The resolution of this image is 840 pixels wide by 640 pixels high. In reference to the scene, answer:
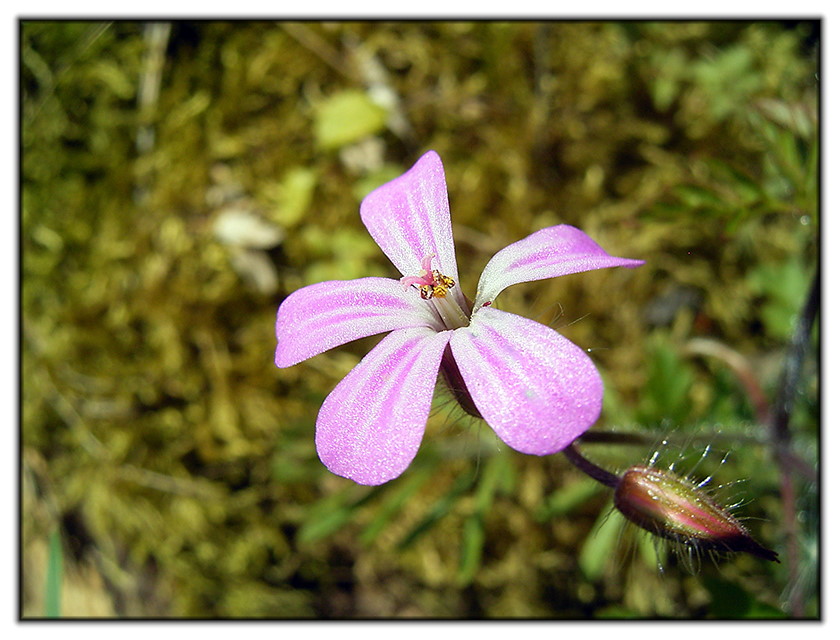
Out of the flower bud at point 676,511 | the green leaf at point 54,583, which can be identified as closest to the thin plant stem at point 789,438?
the flower bud at point 676,511

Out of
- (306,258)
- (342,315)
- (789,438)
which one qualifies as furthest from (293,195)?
(789,438)

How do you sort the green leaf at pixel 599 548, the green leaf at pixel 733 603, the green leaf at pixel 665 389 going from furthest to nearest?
the green leaf at pixel 599 548, the green leaf at pixel 665 389, the green leaf at pixel 733 603

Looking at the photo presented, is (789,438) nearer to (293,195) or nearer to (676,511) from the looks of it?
(676,511)

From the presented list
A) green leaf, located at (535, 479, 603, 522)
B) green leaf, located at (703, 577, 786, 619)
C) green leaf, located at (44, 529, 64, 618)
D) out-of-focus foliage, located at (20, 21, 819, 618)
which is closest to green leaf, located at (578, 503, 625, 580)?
green leaf, located at (535, 479, 603, 522)

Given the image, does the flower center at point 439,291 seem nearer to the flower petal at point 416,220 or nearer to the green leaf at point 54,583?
the flower petal at point 416,220

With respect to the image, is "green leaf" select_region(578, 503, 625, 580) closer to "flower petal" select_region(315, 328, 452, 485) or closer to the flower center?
the flower center

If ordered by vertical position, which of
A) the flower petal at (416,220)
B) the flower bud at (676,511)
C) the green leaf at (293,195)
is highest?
the green leaf at (293,195)

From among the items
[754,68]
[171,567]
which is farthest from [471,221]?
[171,567]
